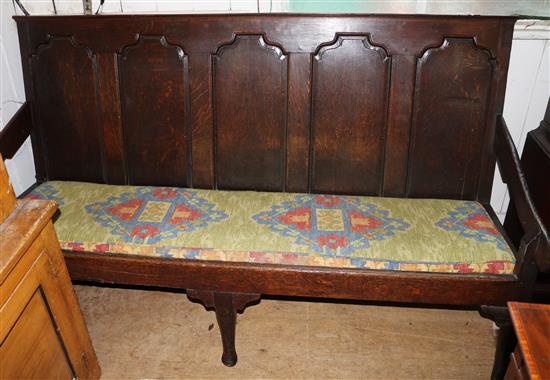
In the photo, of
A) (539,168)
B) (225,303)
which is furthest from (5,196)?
(539,168)

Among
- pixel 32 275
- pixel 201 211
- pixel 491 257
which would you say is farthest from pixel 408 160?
pixel 32 275

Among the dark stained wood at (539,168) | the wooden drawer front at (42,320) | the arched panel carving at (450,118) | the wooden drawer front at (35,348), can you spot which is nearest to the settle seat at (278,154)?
the arched panel carving at (450,118)

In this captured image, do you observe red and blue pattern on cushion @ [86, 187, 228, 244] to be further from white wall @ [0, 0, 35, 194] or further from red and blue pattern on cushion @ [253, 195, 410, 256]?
white wall @ [0, 0, 35, 194]

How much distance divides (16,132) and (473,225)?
6.69ft

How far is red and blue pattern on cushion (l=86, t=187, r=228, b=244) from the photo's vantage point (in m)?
1.79

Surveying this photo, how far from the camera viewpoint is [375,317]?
2168 mm

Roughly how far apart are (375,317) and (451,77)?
3.74 feet

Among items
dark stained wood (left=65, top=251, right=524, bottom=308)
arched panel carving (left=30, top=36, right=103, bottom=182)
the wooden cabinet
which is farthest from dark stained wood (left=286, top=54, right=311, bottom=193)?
the wooden cabinet

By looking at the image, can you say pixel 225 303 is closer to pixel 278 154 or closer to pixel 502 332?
pixel 278 154

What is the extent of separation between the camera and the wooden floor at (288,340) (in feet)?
6.14

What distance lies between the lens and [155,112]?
213 centimetres

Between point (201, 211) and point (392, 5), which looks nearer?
point (201, 211)

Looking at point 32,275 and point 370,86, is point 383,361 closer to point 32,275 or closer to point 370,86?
point 370,86

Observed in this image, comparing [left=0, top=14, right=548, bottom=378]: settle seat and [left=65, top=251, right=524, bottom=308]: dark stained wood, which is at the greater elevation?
[left=0, top=14, right=548, bottom=378]: settle seat
